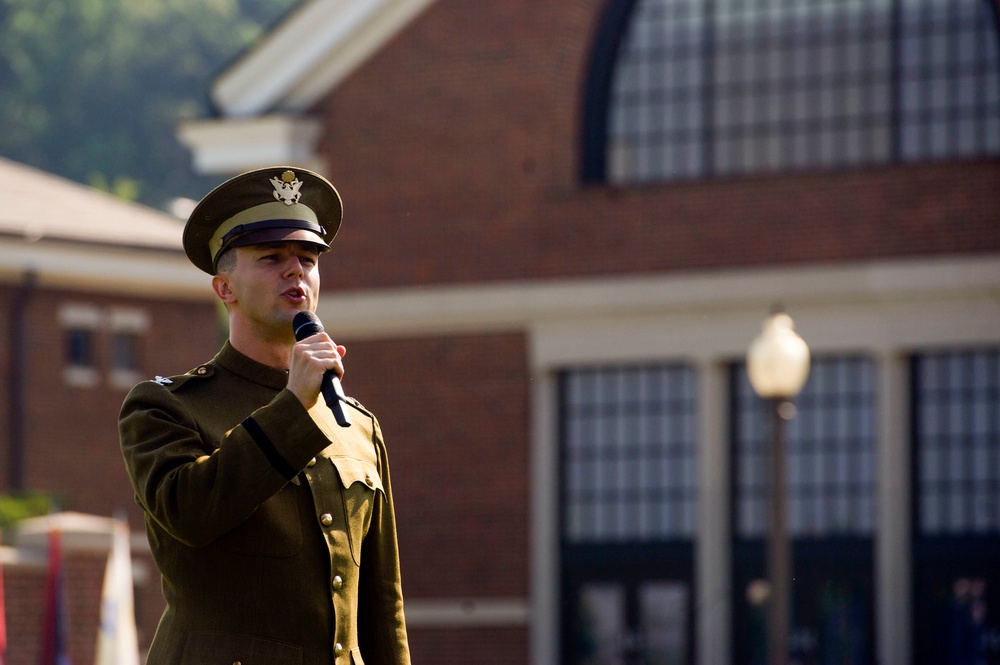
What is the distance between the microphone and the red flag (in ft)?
42.6

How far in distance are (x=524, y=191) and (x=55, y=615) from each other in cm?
833

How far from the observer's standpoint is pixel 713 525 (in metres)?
22.5

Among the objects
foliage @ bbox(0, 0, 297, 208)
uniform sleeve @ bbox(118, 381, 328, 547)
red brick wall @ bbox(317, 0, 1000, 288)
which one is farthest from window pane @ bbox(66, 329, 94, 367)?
foliage @ bbox(0, 0, 297, 208)

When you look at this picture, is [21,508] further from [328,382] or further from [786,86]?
[328,382]

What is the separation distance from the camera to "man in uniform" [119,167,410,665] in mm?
4156

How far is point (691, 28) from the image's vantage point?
23.0m

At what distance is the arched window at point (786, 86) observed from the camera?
21.8 metres

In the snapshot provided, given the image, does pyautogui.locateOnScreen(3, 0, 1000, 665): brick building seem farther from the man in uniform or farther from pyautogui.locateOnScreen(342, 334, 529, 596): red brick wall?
the man in uniform

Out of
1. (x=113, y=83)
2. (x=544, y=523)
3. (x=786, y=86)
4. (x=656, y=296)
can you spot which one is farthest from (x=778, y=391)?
(x=113, y=83)

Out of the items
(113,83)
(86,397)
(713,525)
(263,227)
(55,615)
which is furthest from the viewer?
(113,83)

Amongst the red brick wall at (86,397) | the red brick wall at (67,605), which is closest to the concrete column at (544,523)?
the red brick wall at (67,605)

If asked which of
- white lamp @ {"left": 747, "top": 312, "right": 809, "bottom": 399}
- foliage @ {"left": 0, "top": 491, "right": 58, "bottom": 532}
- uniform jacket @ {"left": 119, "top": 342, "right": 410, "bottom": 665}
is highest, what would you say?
white lamp @ {"left": 747, "top": 312, "right": 809, "bottom": 399}

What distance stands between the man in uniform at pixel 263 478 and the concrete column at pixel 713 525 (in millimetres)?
17974

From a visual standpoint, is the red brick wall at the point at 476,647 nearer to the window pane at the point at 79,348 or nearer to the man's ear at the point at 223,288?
the window pane at the point at 79,348
